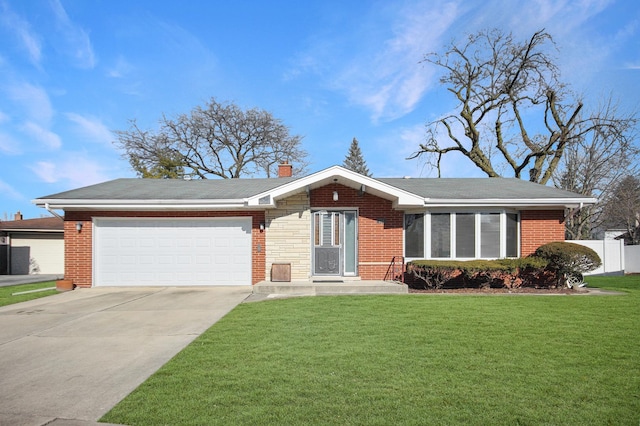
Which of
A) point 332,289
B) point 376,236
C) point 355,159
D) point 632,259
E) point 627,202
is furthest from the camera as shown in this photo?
point 355,159

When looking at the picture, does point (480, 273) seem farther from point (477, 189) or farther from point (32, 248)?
point (32, 248)

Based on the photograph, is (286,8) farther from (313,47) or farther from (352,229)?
(352,229)

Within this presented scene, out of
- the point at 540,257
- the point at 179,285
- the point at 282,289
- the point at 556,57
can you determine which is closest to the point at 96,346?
the point at 282,289

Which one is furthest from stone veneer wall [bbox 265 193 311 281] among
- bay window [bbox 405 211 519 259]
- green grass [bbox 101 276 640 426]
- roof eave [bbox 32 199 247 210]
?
green grass [bbox 101 276 640 426]

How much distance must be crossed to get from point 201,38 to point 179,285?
8.62 meters

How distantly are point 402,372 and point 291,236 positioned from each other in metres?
8.01

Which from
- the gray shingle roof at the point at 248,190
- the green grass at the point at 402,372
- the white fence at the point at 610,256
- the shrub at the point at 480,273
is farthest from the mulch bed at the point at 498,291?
the white fence at the point at 610,256

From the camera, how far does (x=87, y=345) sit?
19.6 feet

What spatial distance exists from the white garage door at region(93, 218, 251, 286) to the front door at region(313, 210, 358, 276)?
2175 mm

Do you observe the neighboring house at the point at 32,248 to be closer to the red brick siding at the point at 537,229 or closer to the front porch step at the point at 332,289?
the front porch step at the point at 332,289

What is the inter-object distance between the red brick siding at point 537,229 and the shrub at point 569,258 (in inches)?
21.6

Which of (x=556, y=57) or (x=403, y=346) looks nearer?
(x=403, y=346)

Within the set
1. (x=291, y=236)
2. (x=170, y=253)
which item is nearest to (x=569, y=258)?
(x=291, y=236)

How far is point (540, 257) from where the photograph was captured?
37.9ft
